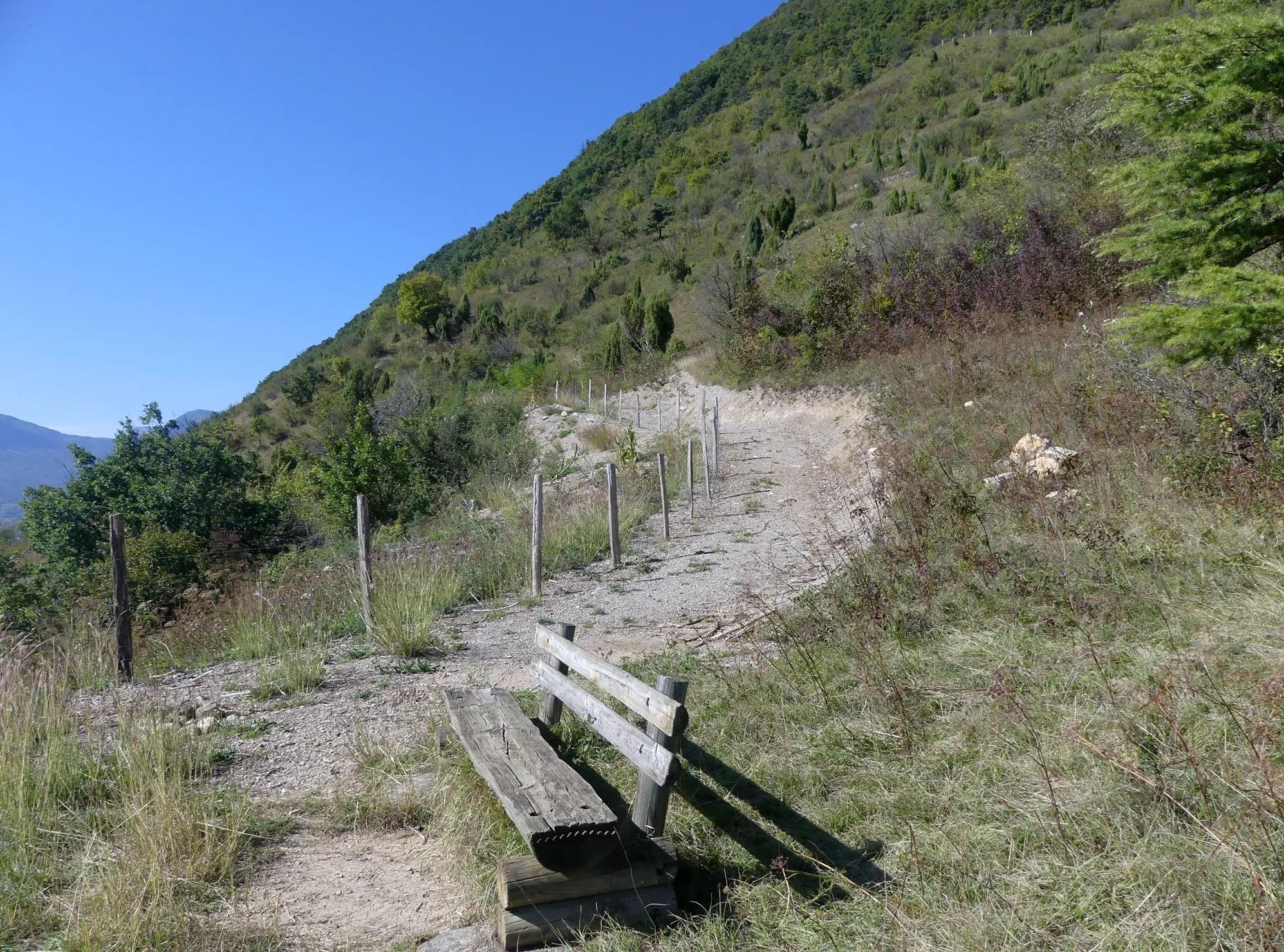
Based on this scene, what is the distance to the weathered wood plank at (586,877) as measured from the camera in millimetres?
3232

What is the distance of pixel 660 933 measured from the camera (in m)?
3.30

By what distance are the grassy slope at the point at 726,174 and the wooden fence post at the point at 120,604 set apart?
27316 mm

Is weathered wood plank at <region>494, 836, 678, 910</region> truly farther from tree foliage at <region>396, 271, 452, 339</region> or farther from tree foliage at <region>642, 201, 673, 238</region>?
tree foliage at <region>642, 201, 673, 238</region>

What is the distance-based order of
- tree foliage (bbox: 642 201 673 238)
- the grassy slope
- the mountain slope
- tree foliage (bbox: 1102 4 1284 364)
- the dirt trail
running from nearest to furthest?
1. the dirt trail
2. tree foliage (bbox: 1102 4 1284 364)
3. the mountain slope
4. the grassy slope
5. tree foliage (bbox: 642 201 673 238)

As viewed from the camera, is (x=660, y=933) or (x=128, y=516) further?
(x=128, y=516)

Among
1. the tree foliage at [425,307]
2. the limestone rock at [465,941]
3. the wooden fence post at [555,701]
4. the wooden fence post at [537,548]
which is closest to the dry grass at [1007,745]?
the wooden fence post at [555,701]

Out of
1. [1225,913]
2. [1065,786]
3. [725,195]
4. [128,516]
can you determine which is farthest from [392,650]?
→ [725,195]

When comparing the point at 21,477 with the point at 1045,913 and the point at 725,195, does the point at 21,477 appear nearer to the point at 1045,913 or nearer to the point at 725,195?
the point at 725,195

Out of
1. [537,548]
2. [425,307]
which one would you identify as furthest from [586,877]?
[425,307]

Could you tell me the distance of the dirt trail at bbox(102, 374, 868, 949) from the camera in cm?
374

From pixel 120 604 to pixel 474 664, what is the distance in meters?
3.12

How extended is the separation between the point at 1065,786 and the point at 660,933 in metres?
1.78

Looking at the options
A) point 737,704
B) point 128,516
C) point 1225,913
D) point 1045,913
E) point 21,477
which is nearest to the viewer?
point 1225,913

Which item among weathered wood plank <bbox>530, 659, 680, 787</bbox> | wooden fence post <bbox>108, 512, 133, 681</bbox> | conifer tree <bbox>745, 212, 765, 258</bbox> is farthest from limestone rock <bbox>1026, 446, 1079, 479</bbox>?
conifer tree <bbox>745, 212, 765, 258</bbox>
